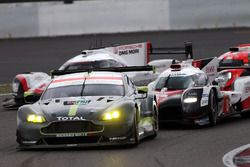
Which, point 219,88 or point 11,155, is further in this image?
point 219,88

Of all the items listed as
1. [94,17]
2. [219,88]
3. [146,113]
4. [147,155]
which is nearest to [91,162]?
[147,155]

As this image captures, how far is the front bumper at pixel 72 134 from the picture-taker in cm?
1133

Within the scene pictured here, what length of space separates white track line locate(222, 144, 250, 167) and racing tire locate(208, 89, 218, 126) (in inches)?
126

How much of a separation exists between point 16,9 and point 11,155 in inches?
→ 940

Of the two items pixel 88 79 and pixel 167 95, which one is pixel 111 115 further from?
pixel 167 95

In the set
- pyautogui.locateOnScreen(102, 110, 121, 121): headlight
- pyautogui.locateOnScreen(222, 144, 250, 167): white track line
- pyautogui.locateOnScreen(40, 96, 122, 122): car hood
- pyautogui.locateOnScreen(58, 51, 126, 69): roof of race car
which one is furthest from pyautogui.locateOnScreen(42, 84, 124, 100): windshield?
pyautogui.locateOnScreen(58, 51, 126, 69): roof of race car

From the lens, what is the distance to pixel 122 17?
34.4m

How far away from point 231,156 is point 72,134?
2246mm

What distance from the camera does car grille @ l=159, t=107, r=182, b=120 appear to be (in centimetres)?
1527

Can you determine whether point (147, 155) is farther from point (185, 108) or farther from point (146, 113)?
point (185, 108)

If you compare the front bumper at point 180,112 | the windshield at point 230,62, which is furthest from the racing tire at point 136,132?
the windshield at point 230,62

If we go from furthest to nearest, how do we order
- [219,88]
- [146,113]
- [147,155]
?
1. [219,88]
2. [146,113]
3. [147,155]

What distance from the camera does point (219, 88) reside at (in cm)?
1641

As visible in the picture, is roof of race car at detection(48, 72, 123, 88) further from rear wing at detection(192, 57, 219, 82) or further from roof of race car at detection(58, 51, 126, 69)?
roof of race car at detection(58, 51, 126, 69)
